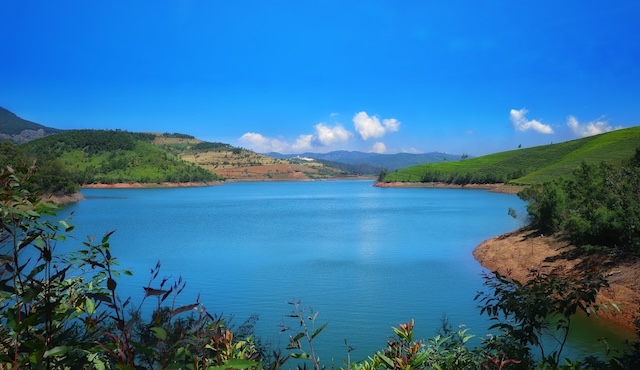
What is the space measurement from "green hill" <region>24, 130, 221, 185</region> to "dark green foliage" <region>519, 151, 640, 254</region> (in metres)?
110

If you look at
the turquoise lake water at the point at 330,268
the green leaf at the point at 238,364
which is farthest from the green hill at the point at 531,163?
the green leaf at the point at 238,364

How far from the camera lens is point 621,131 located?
121 m

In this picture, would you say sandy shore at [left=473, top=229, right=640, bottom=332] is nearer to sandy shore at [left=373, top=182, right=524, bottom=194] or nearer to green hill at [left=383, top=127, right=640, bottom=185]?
sandy shore at [left=373, top=182, right=524, bottom=194]

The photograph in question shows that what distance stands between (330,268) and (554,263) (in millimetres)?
10157

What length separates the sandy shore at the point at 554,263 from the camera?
1492 cm

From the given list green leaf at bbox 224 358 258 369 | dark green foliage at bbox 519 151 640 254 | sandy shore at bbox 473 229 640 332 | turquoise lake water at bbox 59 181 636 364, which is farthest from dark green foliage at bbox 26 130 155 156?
green leaf at bbox 224 358 258 369

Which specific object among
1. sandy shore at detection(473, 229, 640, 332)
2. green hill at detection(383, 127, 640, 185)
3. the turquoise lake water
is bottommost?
the turquoise lake water

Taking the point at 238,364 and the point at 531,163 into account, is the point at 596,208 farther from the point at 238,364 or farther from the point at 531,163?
the point at 531,163

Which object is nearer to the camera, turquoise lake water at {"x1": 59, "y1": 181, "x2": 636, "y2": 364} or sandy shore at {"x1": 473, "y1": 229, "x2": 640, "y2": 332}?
turquoise lake water at {"x1": 59, "y1": 181, "x2": 636, "y2": 364}

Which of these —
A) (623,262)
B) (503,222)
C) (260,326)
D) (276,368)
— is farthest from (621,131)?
(276,368)

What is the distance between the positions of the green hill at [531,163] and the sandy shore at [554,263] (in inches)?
2966

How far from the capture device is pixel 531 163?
424ft

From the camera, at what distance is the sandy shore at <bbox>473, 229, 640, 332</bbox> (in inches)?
587

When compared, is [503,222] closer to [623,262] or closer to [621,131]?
[623,262]
